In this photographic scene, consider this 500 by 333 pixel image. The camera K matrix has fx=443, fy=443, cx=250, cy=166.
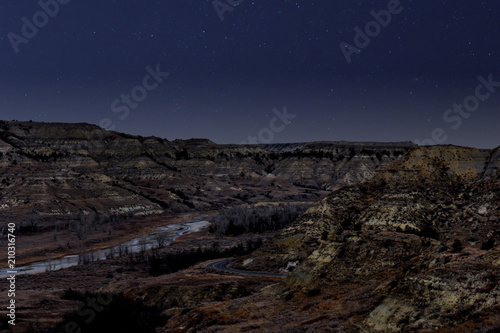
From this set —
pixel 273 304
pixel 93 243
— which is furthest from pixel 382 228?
pixel 93 243

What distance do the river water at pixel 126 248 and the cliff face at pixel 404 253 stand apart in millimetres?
35321

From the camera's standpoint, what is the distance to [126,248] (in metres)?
81.2

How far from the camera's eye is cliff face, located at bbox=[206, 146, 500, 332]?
677 inches

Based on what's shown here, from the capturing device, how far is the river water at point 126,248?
68125 mm

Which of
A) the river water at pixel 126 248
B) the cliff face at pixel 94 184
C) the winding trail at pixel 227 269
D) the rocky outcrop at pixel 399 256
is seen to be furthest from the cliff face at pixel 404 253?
the cliff face at pixel 94 184

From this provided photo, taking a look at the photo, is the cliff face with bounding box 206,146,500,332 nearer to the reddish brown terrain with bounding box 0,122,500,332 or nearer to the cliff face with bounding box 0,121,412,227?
the reddish brown terrain with bounding box 0,122,500,332

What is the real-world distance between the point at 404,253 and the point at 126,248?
6170cm

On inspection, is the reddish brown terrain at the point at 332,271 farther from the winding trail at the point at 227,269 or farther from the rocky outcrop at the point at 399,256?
the winding trail at the point at 227,269

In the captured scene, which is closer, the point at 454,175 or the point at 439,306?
the point at 439,306

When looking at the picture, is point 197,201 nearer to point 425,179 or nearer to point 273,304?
point 425,179

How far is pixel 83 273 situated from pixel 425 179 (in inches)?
1778

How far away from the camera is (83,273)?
6016 cm

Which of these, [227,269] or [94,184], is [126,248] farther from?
[94,184]

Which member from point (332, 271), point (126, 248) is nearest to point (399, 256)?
point (332, 271)
